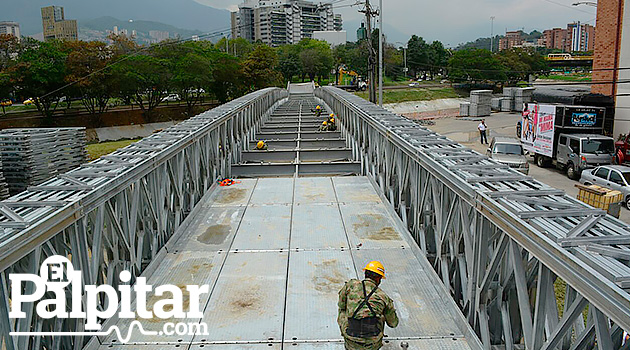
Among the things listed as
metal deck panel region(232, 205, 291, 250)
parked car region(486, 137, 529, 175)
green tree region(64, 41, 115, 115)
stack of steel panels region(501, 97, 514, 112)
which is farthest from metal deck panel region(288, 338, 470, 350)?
stack of steel panels region(501, 97, 514, 112)

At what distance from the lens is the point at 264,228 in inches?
417

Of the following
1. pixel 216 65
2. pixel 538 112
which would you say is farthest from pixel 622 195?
pixel 216 65

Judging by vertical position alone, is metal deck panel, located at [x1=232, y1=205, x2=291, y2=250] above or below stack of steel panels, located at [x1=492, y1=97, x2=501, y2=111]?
above

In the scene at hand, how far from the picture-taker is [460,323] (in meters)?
6.62

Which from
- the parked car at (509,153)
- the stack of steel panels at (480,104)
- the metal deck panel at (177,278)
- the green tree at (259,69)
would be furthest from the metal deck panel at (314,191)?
the green tree at (259,69)

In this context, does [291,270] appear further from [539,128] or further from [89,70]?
[89,70]

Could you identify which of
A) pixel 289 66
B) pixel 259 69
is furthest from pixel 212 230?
pixel 289 66

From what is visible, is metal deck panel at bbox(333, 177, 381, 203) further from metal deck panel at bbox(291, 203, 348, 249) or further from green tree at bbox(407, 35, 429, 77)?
green tree at bbox(407, 35, 429, 77)

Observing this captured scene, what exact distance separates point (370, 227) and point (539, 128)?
25644mm

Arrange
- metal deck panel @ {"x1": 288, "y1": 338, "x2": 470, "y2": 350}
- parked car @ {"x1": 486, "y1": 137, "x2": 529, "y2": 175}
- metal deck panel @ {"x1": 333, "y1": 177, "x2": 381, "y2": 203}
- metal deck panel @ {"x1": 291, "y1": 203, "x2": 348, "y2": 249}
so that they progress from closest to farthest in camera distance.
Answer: metal deck panel @ {"x1": 288, "y1": 338, "x2": 470, "y2": 350}
metal deck panel @ {"x1": 291, "y1": 203, "x2": 348, "y2": 249}
metal deck panel @ {"x1": 333, "y1": 177, "x2": 381, "y2": 203}
parked car @ {"x1": 486, "y1": 137, "x2": 529, "y2": 175}

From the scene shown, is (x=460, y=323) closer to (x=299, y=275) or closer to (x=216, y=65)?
(x=299, y=275)

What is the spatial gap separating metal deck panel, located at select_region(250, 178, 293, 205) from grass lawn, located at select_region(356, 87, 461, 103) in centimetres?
6583

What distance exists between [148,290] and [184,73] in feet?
191

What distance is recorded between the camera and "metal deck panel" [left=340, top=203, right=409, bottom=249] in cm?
969
